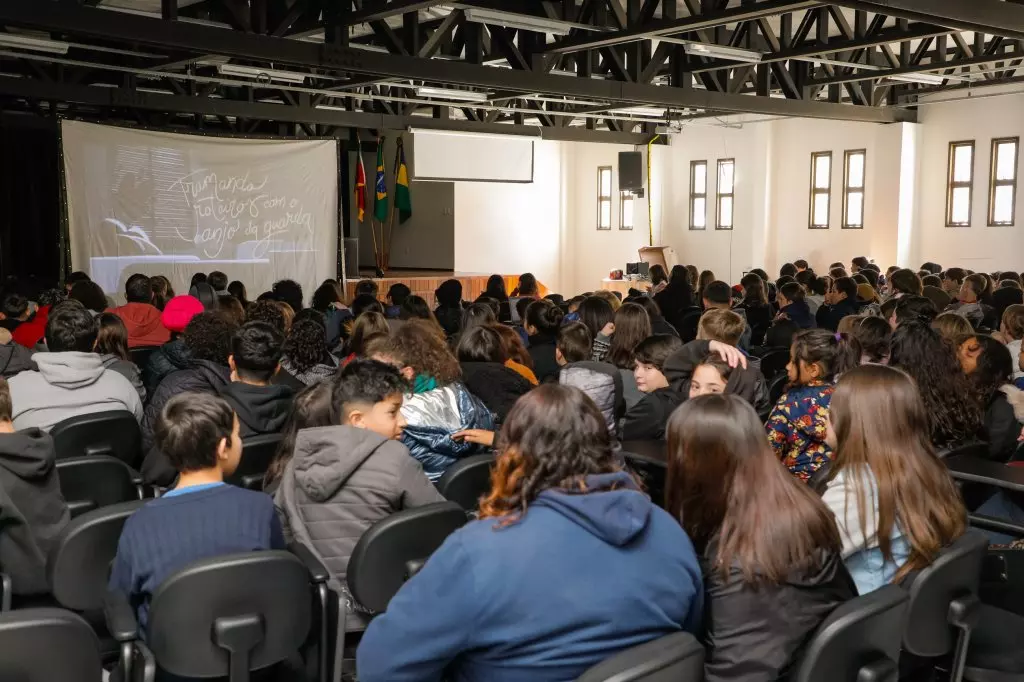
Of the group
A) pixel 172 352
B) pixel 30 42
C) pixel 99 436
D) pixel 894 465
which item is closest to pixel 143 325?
pixel 172 352

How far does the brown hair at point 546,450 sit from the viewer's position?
1.71m

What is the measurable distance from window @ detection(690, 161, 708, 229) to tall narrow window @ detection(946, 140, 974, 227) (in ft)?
15.2

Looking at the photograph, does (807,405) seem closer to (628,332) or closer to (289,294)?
(628,332)

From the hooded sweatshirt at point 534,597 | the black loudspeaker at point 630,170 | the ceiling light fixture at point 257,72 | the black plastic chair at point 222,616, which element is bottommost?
the black plastic chair at point 222,616

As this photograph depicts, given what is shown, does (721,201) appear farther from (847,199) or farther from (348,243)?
(348,243)

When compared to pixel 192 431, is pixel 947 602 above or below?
below

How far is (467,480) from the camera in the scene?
10.6 feet

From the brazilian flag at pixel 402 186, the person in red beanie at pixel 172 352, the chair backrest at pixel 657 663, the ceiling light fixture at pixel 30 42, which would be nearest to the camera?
the chair backrest at pixel 657 663

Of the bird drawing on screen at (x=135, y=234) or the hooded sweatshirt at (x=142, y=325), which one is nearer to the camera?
the hooded sweatshirt at (x=142, y=325)

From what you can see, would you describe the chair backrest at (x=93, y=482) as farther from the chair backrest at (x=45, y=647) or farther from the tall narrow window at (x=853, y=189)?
the tall narrow window at (x=853, y=189)

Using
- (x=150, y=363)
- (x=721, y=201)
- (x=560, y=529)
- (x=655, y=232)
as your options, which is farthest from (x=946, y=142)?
(x=560, y=529)

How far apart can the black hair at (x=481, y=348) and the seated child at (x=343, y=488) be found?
60.9 inches

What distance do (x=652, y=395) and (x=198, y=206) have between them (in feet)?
32.2

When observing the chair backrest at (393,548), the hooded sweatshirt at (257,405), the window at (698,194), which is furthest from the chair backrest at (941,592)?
the window at (698,194)
